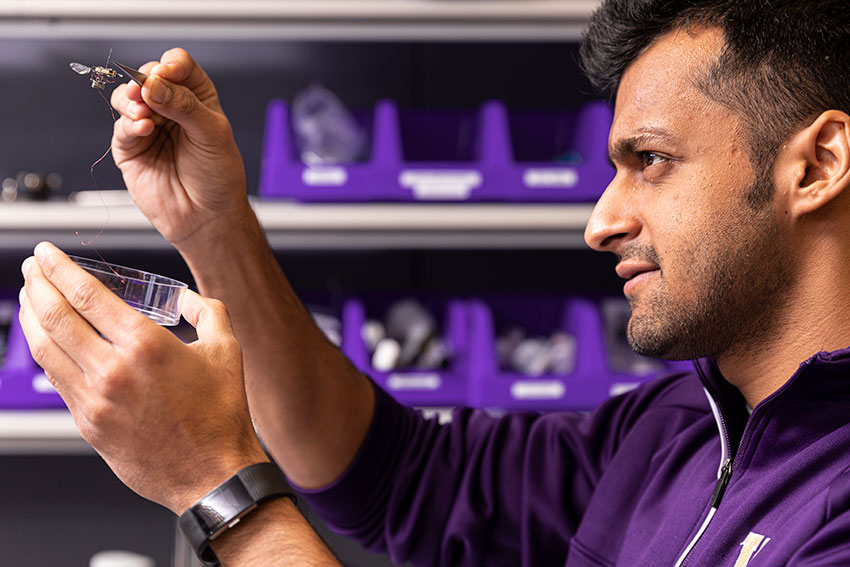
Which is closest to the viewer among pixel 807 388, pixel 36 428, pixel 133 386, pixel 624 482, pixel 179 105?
pixel 133 386

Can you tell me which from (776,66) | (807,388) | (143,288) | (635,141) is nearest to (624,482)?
(807,388)

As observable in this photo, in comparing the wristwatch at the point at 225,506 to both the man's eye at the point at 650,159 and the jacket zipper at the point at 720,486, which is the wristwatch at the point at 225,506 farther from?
the man's eye at the point at 650,159

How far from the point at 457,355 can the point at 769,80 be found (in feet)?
2.85

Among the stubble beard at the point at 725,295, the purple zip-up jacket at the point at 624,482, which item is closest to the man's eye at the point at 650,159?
the stubble beard at the point at 725,295

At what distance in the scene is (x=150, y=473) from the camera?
72cm

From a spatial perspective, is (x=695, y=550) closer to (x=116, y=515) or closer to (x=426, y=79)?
(x=426, y=79)

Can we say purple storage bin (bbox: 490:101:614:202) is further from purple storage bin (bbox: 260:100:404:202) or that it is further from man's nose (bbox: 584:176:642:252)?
man's nose (bbox: 584:176:642:252)

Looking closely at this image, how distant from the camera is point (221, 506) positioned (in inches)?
28.1

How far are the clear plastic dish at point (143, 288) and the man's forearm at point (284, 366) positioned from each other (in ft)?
0.67

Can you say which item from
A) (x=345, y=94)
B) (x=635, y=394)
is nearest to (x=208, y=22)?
(x=345, y=94)

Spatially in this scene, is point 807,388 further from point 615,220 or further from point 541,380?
point 541,380

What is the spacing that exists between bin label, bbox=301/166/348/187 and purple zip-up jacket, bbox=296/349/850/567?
52cm

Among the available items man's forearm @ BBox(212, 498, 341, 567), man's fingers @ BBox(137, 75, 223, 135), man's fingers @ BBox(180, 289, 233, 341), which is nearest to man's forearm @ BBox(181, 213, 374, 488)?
man's fingers @ BBox(137, 75, 223, 135)

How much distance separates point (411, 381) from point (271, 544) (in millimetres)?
892
